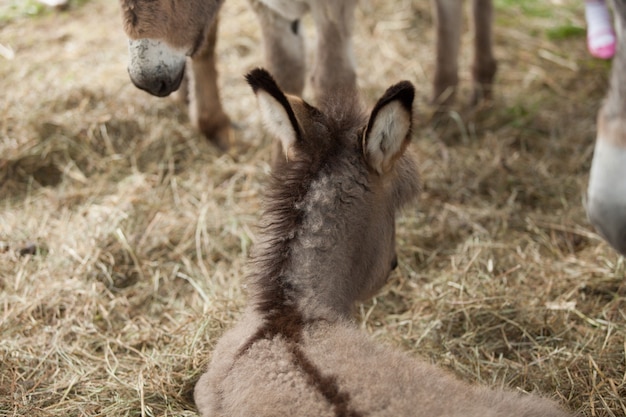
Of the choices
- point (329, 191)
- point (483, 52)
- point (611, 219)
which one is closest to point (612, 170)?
point (611, 219)

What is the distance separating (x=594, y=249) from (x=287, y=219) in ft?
6.99

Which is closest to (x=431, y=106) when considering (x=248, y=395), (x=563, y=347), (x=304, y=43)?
(x=304, y=43)

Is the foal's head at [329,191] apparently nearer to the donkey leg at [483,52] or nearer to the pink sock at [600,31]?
the donkey leg at [483,52]

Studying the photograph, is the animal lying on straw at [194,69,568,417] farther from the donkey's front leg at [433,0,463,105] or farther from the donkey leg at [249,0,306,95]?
the donkey's front leg at [433,0,463,105]

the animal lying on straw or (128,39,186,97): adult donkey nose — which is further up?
(128,39,186,97): adult donkey nose

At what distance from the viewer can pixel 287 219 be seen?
99.8 inches

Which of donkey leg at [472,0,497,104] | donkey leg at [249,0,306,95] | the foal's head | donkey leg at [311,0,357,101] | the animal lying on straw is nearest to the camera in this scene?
the animal lying on straw

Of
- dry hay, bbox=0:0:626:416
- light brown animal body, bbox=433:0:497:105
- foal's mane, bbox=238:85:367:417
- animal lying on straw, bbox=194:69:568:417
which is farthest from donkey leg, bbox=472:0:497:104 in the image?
foal's mane, bbox=238:85:367:417

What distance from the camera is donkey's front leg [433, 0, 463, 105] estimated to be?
511 centimetres

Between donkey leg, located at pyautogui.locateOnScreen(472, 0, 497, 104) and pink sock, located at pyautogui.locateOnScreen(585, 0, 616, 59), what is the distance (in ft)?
3.49

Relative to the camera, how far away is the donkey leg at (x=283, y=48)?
161 inches

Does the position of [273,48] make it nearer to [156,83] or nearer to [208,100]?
[208,100]

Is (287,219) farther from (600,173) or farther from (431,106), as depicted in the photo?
(431,106)

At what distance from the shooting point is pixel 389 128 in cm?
250
